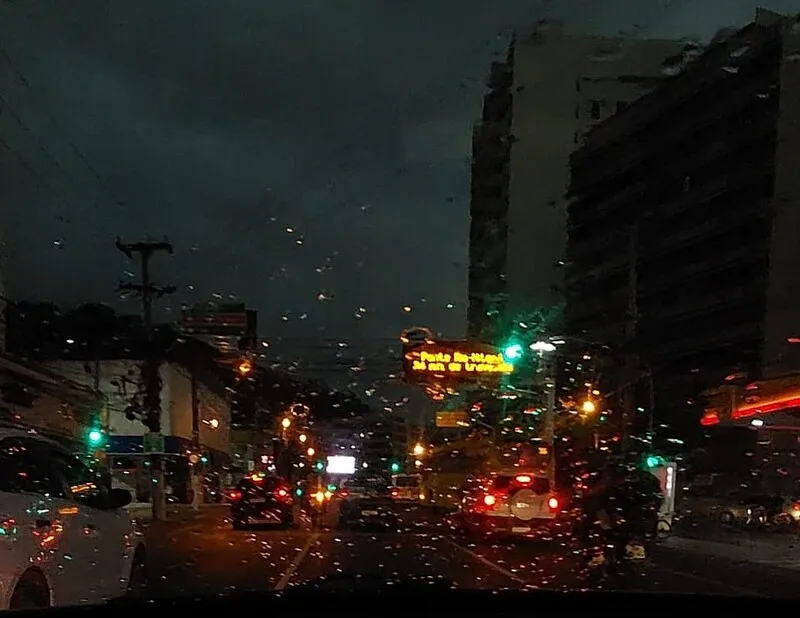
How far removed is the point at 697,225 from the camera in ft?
181

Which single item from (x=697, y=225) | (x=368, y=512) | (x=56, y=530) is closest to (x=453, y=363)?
(x=368, y=512)

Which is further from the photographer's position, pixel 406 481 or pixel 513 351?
pixel 406 481

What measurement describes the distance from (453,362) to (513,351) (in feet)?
27.3

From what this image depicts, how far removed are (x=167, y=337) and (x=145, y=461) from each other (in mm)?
4369

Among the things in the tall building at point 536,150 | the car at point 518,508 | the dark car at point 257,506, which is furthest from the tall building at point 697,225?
the car at point 518,508

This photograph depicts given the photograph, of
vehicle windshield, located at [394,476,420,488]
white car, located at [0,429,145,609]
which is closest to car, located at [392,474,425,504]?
vehicle windshield, located at [394,476,420,488]

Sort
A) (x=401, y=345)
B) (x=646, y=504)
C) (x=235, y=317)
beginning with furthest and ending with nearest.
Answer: (x=235, y=317) < (x=401, y=345) < (x=646, y=504)

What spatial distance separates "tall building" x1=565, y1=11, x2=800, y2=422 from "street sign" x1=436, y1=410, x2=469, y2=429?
7.38 meters

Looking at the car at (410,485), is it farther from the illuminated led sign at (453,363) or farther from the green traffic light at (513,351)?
the green traffic light at (513,351)

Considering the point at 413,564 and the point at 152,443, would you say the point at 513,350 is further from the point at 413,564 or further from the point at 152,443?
the point at 152,443

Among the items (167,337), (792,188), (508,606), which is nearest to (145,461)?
(167,337)

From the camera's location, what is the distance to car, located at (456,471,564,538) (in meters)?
22.6

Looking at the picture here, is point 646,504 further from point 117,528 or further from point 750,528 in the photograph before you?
point 750,528

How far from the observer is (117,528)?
10.1m
